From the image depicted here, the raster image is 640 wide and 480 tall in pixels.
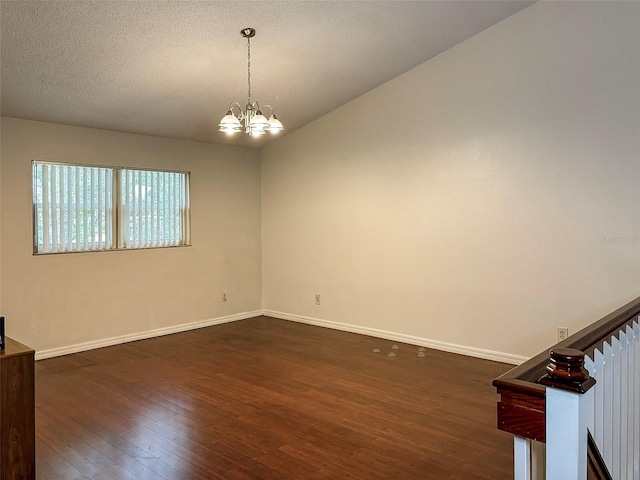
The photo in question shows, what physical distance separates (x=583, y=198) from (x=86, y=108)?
4465 mm

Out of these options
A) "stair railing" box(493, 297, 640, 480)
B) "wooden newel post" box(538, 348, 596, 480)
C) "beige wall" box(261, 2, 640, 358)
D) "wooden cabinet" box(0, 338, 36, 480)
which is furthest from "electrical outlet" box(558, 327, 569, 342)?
"wooden cabinet" box(0, 338, 36, 480)

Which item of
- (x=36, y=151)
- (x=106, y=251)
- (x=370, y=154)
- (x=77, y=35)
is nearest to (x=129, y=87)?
(x=77, y=35)

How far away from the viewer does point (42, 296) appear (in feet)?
15.1

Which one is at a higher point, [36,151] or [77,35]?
[77,35]

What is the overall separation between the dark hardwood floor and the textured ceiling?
2440 millimetres

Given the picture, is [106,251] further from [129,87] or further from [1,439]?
[1,439]

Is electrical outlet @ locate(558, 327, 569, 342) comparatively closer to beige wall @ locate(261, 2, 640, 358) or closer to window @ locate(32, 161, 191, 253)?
beige wall @ locate(261, 2, 640, 358)

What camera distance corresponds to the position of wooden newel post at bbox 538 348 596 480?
1067 millimetres

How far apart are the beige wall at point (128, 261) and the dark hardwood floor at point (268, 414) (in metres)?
0.43

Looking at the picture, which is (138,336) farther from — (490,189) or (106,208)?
(490,189)

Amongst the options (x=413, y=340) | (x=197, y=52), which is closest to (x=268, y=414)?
(x=413, y=340)

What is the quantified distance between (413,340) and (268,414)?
2.23 meters

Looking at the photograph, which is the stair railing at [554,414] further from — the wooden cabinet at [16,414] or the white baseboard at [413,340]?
the white baseboard at [413,340]

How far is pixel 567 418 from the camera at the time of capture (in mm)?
1069
